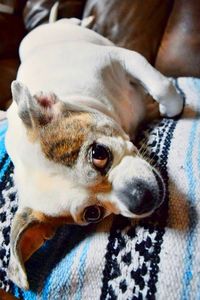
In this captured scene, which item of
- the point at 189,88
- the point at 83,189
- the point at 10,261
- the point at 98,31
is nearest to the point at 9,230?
the point at 10,261

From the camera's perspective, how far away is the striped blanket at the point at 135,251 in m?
0.79

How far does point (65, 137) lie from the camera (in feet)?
3.04

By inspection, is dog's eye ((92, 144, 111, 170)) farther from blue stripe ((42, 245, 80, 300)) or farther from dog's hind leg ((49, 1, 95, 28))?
dog's hind leg ((49, 1, 95, 28))

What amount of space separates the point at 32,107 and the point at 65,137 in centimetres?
10

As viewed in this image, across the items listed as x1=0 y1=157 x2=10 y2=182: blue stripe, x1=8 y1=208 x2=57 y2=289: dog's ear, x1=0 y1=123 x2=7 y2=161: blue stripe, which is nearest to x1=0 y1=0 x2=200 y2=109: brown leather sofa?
x1=0 y1=123 x2=7 y2=161: blue stripe

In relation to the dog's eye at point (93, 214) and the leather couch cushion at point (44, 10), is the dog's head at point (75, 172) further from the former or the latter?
the leather couch cushion at point (44, 10)

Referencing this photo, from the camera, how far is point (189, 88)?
55.7 inches

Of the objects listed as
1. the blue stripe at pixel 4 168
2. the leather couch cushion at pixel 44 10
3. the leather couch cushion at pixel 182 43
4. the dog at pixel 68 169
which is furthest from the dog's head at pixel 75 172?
the leather couch cushion at pixel 44 10

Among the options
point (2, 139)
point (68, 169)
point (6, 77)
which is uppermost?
point (68, 169)

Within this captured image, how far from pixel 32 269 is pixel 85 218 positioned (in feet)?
0.58

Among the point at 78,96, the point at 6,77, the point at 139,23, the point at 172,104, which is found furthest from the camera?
the point at 6,77

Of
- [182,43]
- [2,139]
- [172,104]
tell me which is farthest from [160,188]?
[182,43]

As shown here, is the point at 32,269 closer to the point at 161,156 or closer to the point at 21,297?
the point at 21,297

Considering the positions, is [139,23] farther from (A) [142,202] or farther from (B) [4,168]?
(A) [142,202]
